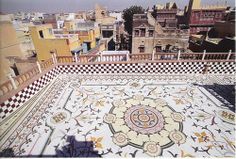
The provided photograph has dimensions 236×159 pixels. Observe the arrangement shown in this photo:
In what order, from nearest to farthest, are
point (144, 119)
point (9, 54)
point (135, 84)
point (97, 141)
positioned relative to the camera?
point (97, 141) < point (144, 119) < point (135, 84) < point (9, 54)

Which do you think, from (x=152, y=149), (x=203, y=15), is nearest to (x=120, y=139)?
(x=152, y=149)

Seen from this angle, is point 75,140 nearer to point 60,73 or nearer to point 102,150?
point 102,150

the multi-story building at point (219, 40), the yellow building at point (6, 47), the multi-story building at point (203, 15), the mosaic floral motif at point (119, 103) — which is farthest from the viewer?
the multi-story building at point (203, 15)

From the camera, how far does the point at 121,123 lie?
3.28 metres

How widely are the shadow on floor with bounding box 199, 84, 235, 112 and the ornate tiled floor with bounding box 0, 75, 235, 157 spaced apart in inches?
8.6

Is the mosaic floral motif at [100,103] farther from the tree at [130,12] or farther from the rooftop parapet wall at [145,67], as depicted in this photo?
the tree at [130,12]

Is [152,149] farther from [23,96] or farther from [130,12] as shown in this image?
[130,12]

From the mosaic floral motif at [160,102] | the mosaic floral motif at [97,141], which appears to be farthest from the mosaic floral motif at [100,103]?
the mosaic floral motif at [160,102]

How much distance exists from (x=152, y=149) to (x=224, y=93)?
3310 mm

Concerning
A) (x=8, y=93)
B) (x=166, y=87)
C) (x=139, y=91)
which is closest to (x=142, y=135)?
(x=139, y=91)

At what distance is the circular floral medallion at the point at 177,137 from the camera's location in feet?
9.17

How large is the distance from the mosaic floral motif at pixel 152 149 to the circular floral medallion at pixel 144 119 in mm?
309

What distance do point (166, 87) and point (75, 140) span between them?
327 cm

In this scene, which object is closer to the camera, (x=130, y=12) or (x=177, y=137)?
(x=177, y=137)
